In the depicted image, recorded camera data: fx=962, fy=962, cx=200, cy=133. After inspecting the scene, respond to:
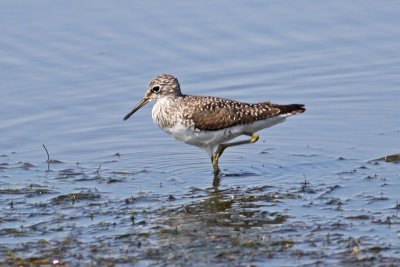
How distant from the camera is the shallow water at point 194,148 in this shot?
822cm

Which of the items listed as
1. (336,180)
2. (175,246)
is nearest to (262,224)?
(175,246)

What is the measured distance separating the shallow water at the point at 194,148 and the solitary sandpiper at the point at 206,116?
0.41 metres

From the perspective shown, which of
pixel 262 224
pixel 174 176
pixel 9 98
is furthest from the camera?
pixel 9 98

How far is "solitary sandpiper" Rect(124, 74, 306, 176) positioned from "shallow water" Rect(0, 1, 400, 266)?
0.41 meters

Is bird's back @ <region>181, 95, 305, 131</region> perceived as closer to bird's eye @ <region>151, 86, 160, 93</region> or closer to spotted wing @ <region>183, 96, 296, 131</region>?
spotted wing @ <region>183, 96, 296, 131</region>

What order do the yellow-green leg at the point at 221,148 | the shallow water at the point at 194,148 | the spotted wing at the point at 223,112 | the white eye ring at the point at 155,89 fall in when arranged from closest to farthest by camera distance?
1. the shallow water at the point at 194,148
2. the spotted wing at the point at 223,112
3. the yellow-green leg at the point at 221,148
4. the white eye ring at the point at 155,89

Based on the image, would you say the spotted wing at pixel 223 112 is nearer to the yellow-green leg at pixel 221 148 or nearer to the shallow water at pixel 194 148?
the yellow-green leg at pixel 221 148

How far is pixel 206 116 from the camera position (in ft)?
35.6

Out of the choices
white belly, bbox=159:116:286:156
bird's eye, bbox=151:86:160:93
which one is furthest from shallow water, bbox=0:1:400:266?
bird's eye, bbox=151:86:160:93

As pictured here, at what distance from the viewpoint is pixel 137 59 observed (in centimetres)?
1461

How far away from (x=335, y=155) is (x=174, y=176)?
1.96m

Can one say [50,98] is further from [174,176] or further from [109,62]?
[174,176]

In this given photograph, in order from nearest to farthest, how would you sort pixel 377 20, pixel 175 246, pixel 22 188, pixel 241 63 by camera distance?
pixel 175 246
pixel 22 188
pixel 241 63
pixel 377 20

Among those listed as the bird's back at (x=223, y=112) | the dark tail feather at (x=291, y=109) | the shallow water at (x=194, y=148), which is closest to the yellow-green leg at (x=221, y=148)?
the shallow water at (x=194, y=148)
